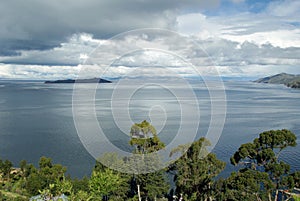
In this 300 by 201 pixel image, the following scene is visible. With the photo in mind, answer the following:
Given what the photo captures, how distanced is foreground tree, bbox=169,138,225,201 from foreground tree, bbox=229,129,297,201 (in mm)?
1365

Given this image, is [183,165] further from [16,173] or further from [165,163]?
[16,173]

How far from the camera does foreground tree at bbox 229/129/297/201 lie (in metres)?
12.2

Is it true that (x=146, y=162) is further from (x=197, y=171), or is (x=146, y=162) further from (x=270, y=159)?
(x=270, y=159)

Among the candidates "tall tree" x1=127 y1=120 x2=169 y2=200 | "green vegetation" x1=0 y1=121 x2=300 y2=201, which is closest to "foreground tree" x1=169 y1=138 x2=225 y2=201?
"green vegetation" x1=0 y1=121 x2=300 y2=201

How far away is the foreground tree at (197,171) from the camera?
14.2 m

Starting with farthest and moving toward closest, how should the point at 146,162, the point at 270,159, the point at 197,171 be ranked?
the point at 146,162, the point at 197,171, the point at 270,159

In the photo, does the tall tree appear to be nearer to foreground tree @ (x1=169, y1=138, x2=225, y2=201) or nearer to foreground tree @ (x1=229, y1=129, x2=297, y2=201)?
foreground tree @ (x1=169, y1=138, x2=225, y2=201)

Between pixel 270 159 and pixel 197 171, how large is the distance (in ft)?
10.9

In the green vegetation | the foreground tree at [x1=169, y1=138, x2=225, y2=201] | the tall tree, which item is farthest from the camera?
the foreground tree at [x1=169, y1=138, x2=225, y2=201]

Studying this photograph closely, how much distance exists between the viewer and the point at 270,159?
500 inches

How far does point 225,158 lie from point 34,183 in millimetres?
16398

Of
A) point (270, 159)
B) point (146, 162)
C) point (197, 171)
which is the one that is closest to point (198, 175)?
point (197, 171)

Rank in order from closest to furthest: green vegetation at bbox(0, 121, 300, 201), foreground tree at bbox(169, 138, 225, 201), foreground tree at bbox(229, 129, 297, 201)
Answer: green vegetation at bbox(0, 121, 300, 201) → foreground tree at bbox(229, 129, 297, 201) → foreground tree at bbox(169, 138, 225, 201)

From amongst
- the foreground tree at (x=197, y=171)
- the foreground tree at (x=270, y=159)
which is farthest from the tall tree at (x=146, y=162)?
the foreground tree at (x=270, y=159)
